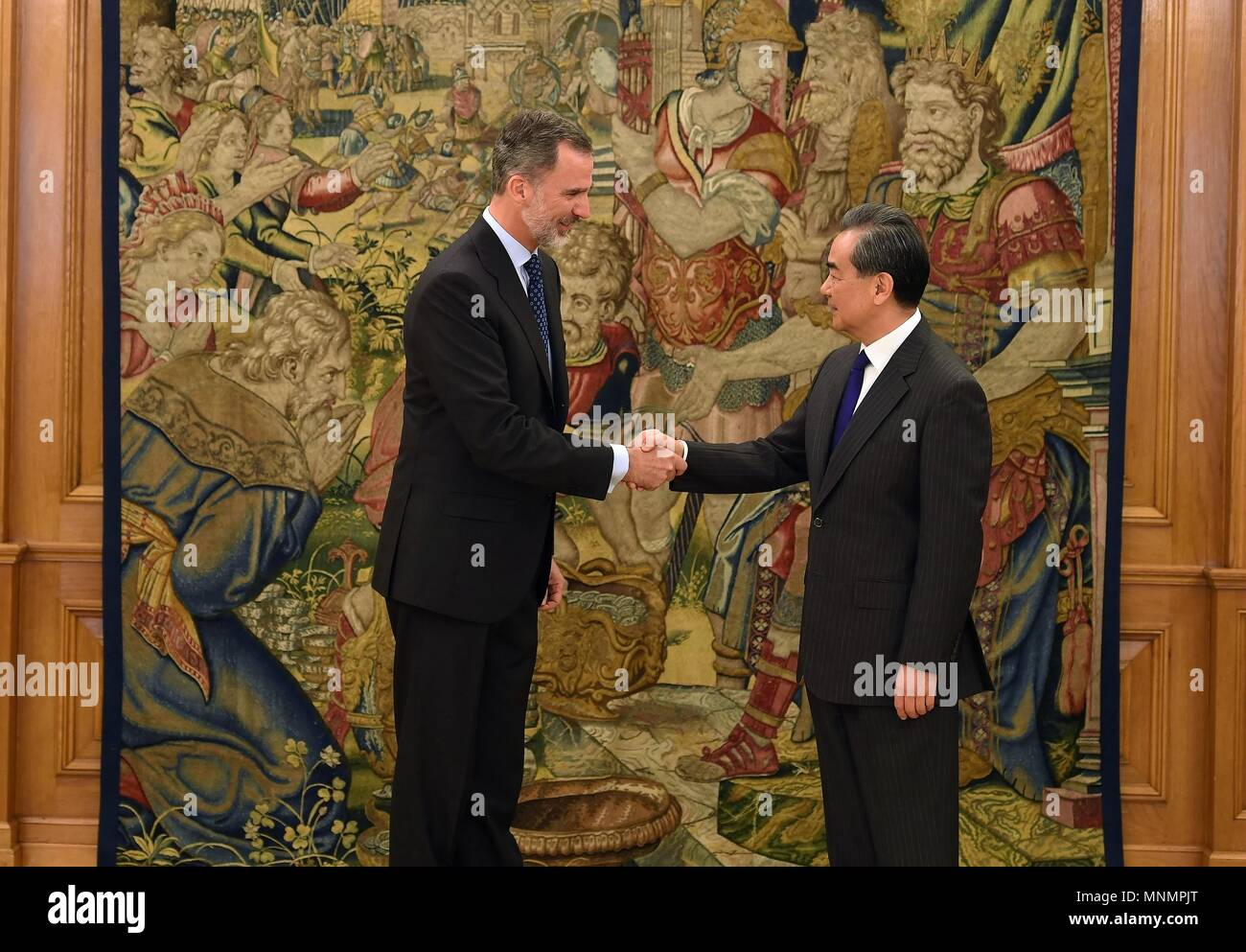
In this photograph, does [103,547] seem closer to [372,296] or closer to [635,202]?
A: [372,296]

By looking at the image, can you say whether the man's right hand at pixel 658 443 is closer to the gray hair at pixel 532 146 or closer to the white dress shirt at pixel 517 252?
the white dress shirt at pixel 517 252

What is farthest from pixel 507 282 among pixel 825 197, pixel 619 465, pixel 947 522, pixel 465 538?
pixel 825 197

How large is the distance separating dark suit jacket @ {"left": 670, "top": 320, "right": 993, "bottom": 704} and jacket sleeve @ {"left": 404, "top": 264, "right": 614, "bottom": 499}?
74 cm

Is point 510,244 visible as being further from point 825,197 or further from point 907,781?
point 907,781

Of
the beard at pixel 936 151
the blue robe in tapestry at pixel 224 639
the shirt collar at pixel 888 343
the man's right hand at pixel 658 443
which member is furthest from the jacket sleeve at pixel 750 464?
the blue robe in tapestry at pixel 224 639

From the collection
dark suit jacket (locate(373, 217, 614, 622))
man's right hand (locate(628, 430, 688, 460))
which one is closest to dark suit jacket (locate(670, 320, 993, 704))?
man's right hand (locate(628, 430, 688, 460))

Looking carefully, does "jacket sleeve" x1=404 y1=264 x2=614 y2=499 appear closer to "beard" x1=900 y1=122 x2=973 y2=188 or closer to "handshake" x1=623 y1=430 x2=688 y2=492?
"handshake" x1=623 y1=430 x2=688 y2=492

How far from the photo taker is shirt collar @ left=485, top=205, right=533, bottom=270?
11.0 ft

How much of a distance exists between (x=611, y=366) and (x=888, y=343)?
1.47m

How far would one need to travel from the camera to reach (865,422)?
3.01m

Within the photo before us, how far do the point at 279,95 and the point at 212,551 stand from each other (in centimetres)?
164

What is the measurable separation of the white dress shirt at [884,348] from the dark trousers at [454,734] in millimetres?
1098

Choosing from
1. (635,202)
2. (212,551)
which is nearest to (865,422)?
(635,202)

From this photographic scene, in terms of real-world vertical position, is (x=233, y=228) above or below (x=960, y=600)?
above
